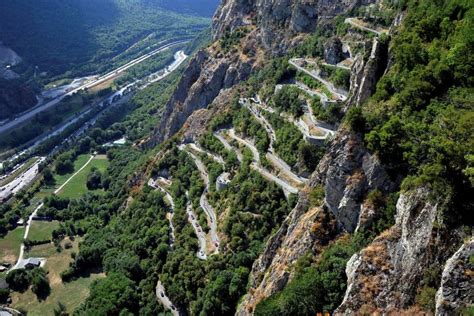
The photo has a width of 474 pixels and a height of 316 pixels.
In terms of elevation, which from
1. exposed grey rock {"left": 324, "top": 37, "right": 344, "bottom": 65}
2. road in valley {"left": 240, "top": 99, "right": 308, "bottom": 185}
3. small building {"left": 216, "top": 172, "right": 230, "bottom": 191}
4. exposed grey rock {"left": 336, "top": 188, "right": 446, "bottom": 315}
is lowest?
small building {"left": 216, "top": 172, "right": 230, "bottom": 191}

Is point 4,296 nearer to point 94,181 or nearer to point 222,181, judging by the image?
point 222,181

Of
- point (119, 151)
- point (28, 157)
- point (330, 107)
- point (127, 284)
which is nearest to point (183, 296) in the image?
point (127, 284)

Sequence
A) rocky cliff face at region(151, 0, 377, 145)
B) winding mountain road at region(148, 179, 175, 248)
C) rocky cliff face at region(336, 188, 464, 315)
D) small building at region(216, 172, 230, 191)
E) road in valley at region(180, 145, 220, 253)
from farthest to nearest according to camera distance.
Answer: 1. rocky cliff face at region(151, 0, 377, 145)
2. winding mountain road at region(148, 179, 175, 248)
3. small building at region(216, 172, 230, 191)
4. road in valley at region(180, 145, 220, 253)
5. rocky cliff face at region(336, 188, 464, 315)

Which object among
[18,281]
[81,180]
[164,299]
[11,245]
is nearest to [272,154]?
[164,299]

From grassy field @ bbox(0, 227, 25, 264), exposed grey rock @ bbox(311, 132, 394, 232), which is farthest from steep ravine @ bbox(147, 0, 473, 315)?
grassy field @ bbox(0, 227, 25, 264)

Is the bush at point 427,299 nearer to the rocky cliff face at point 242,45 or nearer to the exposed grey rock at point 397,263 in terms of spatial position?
the exposed grey rock at point 397,263

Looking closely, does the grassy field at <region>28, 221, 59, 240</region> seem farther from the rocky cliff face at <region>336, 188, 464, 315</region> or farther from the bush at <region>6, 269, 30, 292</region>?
the rocky cliff face at <region>336, 188, 464, 315</region>

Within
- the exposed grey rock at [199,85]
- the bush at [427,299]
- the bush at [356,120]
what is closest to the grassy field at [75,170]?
the exposed grey rock at [199,85]
